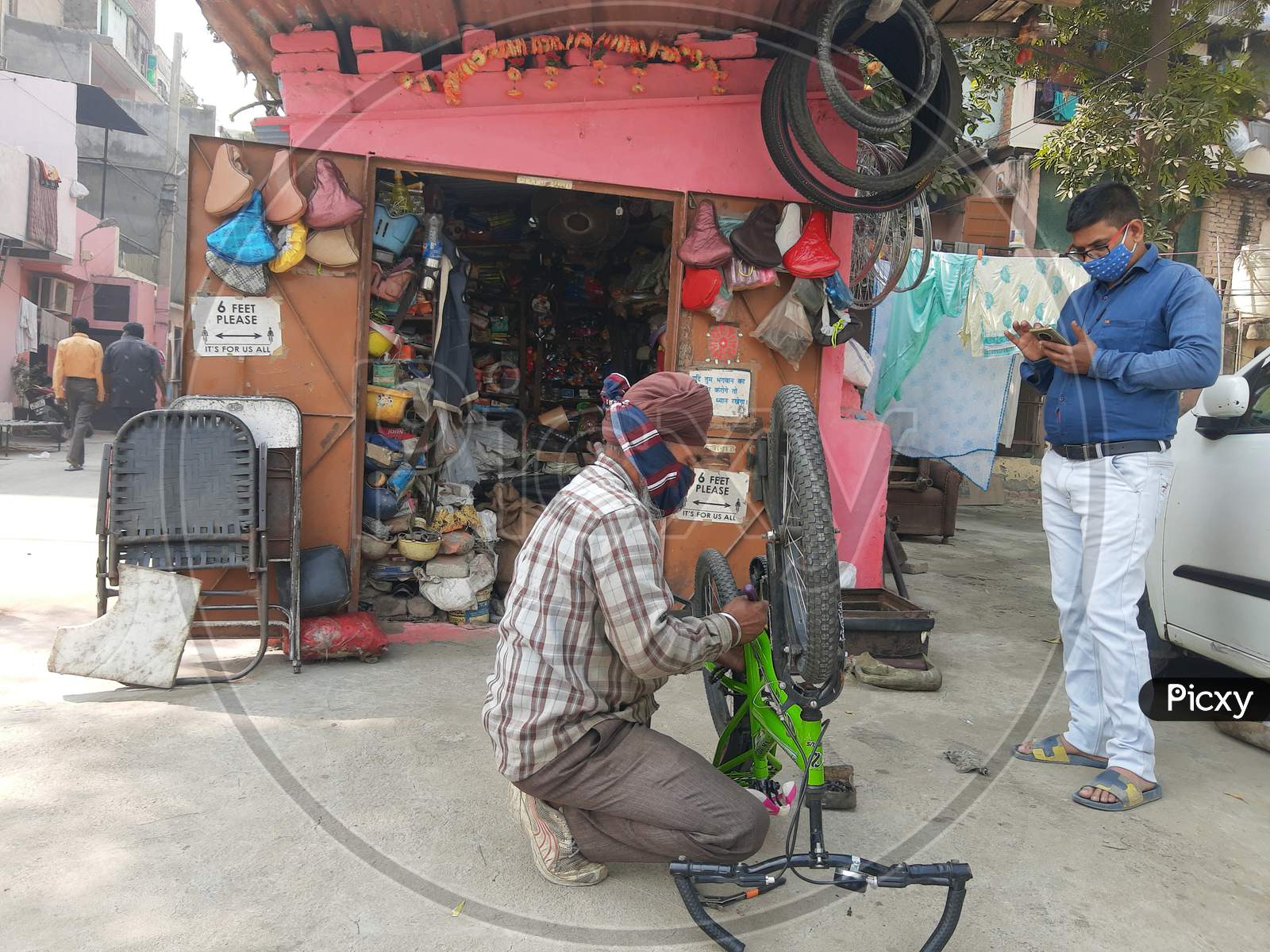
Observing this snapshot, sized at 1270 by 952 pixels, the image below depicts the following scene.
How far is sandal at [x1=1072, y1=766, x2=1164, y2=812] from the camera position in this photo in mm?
3000

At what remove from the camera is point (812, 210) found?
5047 mm

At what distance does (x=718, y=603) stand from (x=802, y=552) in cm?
78

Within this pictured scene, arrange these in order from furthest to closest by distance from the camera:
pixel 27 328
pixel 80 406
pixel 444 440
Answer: pixel 27 328 < pixel 80 406 < pixel 444 440

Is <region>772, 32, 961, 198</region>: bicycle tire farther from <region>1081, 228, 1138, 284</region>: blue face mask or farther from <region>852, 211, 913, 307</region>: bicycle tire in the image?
<region>1081, 228, 1138, 284</region>: blue face mask

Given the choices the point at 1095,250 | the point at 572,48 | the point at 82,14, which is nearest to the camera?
the point at 1095,250

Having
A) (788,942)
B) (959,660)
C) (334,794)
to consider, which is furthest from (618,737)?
(959,660)

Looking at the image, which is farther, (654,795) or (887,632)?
(887,632)

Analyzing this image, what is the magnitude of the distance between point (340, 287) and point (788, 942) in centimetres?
381

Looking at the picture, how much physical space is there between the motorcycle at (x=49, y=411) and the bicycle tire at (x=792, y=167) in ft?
41.4

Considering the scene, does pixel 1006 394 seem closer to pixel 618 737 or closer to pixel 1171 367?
pixel 1171 367

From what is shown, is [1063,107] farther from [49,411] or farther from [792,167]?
[49,411]

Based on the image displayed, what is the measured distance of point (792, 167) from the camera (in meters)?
4.68

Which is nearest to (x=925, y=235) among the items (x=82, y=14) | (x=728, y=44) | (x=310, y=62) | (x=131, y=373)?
(x=728, y=44)

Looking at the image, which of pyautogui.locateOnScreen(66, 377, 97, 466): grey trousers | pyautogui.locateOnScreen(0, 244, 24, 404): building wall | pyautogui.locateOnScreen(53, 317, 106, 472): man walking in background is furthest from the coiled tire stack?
pyautogui.locateOnScreen(0, 244, 24, 404): building wall
